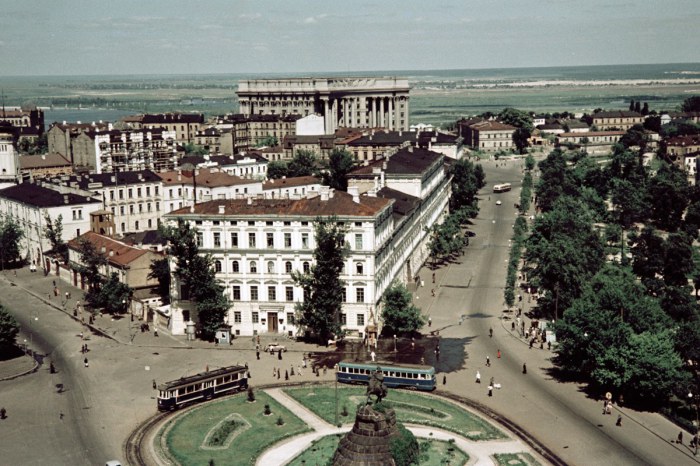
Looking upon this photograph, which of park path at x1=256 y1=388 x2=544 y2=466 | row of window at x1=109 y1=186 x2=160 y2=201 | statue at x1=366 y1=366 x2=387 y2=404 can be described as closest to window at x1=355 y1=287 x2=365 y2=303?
park path at x1=256 y1=388 x2=544 y2=466

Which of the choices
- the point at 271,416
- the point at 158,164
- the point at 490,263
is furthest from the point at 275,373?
the point at 158,164

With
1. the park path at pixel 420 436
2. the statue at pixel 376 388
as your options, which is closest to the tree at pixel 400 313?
the park path at pixel 420 436

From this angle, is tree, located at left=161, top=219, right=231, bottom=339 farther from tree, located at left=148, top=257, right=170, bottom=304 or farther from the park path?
the park path

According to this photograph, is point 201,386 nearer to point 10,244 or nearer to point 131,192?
point 10,244

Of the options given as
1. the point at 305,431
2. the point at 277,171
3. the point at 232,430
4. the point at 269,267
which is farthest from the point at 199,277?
the point at 277,171

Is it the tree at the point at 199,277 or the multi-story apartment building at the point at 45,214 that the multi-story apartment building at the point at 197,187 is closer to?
the multi-story apartment building at the point at 45,214

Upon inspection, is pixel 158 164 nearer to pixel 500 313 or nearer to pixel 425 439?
pixel 500 313
